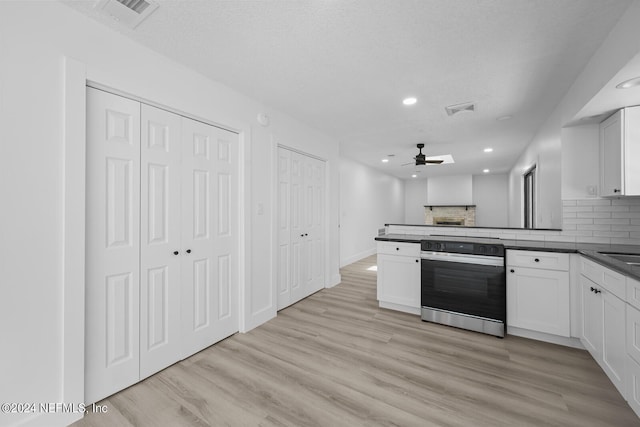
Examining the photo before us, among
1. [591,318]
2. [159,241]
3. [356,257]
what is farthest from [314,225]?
[591,318]

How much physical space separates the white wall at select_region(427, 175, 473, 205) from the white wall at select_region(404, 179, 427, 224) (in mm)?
548

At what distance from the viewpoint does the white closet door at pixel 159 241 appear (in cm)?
204

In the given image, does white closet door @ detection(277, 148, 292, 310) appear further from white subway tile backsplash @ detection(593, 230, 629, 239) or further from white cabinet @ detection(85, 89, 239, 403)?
white subway tile backsplash @ detection(593, 230, 629, 239)

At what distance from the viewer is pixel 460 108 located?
127 inches

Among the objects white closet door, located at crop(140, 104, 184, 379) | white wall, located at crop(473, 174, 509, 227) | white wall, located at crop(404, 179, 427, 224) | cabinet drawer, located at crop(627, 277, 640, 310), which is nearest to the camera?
cabinet drawer, located at crop(627, 277, 640, 310)

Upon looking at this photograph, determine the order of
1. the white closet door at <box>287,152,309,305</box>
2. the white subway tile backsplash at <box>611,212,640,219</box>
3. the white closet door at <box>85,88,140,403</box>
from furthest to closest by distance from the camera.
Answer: the white closet door at <box>287,152,309,305</box>
the white subway tile backsplash at <box>611,212,640,219</box>
the white closet door at <box>85,88,140,403</box>

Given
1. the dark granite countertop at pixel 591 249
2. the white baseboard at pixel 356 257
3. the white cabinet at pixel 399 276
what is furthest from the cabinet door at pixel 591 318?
the white baseboard at pixel 356 257

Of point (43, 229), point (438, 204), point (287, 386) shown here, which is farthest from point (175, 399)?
point (438, 204)

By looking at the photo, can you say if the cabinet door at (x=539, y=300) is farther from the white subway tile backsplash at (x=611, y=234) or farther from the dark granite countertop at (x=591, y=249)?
the white subway tile backsplash at (x=611, y=234)

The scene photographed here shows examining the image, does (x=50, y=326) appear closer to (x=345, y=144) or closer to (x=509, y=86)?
(x=509, y=86)

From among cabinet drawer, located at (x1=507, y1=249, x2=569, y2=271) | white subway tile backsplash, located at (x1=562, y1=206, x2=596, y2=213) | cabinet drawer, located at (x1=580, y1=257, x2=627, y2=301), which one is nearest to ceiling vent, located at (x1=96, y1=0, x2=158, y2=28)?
cabinet drawer, located at (x1=580, y1=257, x2=627, y2=301)

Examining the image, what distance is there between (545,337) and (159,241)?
3.68 meters

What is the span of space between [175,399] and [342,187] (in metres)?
4.91

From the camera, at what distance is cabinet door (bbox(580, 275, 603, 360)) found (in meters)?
2.06
